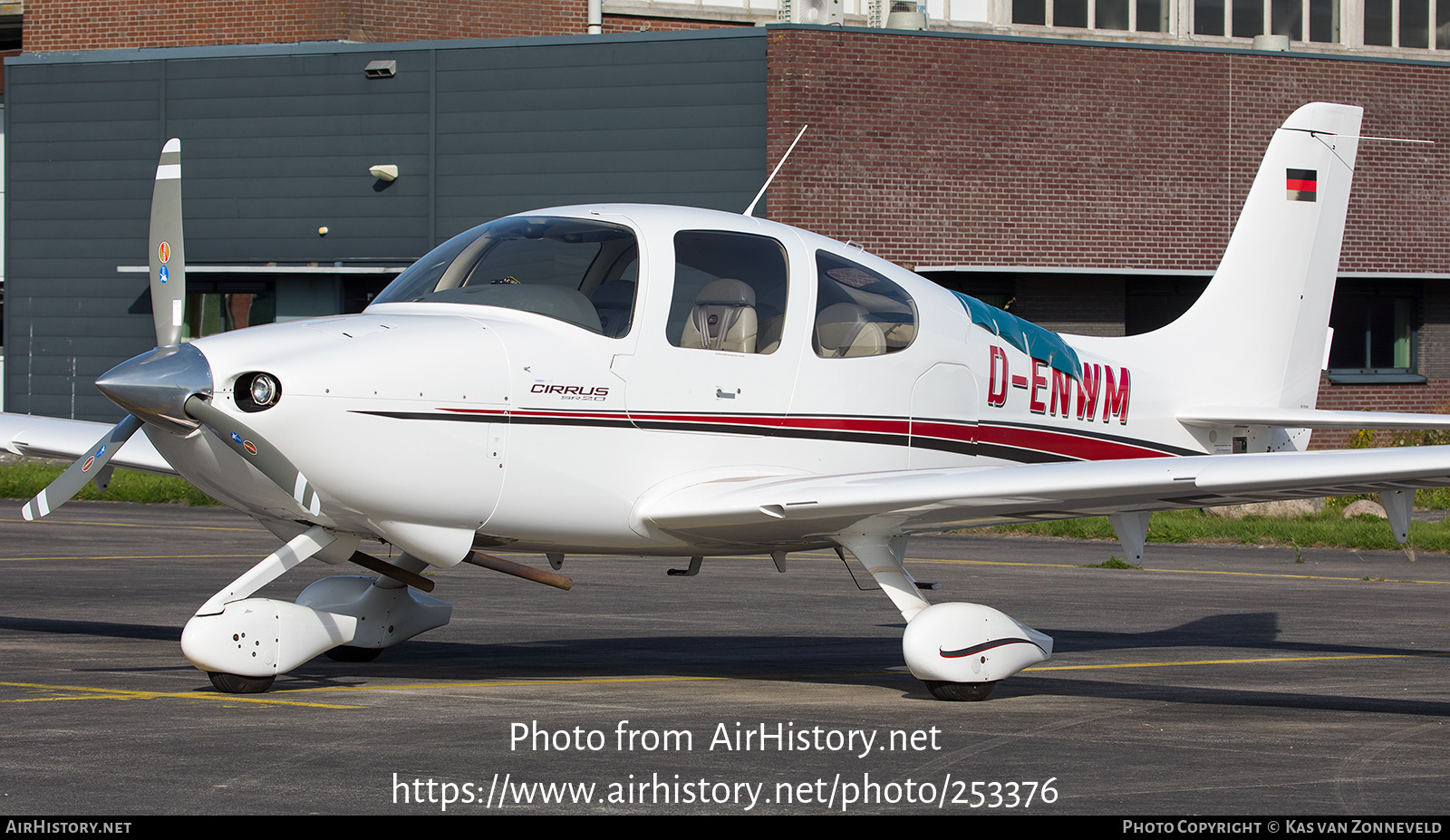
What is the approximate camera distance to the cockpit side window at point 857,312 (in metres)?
8.06

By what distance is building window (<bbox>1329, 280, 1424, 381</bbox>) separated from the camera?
86.5 feet

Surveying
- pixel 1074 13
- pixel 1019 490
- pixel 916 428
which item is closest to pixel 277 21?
pixel 1074 13

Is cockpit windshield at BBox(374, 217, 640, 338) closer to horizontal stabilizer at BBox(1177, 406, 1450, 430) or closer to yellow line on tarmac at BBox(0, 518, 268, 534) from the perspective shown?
horizontal stabilizer at BBox(1177, 406, 1450, 430)

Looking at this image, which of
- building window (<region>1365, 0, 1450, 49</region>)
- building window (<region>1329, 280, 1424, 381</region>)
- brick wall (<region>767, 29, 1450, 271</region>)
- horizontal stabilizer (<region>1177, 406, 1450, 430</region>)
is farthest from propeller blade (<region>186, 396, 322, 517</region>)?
building window (<region>1365, 0, 1450, 49</region>)

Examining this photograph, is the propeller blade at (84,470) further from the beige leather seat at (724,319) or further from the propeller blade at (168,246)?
the beige leather seat at (724,319)

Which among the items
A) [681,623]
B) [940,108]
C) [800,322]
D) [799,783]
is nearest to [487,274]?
[800,322]

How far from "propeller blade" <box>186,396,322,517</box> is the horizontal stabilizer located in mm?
6184

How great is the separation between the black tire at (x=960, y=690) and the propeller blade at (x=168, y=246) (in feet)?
13.5

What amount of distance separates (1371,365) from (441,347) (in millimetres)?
23312

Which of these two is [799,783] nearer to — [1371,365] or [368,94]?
[368,94]

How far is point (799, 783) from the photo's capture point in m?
5.51

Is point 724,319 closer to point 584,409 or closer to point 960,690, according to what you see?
point 584,409

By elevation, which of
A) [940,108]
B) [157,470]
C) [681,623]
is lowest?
[681,623]

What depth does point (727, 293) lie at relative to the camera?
Answer: 25.5 feet
